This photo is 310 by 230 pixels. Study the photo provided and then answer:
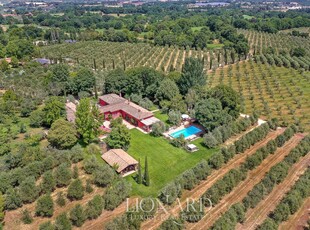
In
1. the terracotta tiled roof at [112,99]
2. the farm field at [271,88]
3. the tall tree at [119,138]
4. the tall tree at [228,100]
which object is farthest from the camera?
the terracotta tiled roof at [112,99]

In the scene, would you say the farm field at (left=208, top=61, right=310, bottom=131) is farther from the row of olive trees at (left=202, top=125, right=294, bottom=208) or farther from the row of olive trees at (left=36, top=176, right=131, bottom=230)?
the row of olive trees at (left=36, top=176, right=131, bottom=230)

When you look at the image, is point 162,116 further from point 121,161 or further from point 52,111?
point 52,111

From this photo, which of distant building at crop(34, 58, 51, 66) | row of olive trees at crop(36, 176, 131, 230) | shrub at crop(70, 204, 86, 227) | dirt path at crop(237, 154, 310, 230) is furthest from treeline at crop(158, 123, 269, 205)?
distant building at crop(34, 58, 51, 66)

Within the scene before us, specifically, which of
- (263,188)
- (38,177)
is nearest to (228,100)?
(263,188)

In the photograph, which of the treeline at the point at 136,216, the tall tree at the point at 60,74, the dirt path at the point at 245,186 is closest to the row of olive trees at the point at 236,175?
the dirt path at the point at 245,186

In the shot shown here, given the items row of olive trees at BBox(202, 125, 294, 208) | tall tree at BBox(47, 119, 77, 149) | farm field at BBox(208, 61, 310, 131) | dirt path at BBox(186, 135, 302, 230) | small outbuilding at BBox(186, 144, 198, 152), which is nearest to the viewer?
dirt path at BBox(186, 135, 302, 230)

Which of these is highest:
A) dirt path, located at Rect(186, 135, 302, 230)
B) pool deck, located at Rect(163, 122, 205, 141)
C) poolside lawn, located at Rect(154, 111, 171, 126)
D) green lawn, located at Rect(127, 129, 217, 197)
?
dirt path, located at Rect(186, 135, 302, 230)

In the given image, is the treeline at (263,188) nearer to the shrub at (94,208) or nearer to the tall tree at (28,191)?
the shrub at (94,208)
